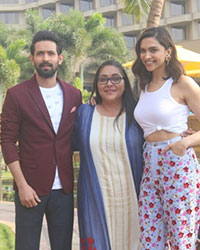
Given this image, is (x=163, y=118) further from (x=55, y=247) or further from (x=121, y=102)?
(x=55, y=247)

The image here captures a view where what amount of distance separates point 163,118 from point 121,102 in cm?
58

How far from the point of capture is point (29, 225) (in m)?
2.88

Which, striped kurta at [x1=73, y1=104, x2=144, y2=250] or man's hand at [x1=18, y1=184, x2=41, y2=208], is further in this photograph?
striped kurta at [x1=73, y1=104, x2=144, y2=250]

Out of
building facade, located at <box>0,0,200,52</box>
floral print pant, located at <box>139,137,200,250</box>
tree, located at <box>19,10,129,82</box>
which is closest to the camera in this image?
floral print pant, located at <box>139,137,200,250</box>

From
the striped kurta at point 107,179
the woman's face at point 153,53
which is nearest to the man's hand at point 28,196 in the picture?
the striped kurta at point 107,179

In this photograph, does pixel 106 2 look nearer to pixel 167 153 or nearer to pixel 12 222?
pixel 12 222

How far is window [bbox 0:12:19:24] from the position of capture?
43094 millimetres

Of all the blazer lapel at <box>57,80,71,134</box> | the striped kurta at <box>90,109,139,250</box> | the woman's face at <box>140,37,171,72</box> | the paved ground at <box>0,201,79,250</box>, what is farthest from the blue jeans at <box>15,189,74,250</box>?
the paved ground at <box>0,201,79,250</box>

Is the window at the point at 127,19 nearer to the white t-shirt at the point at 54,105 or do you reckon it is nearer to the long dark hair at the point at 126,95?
the long dark hair at the point at 126,95

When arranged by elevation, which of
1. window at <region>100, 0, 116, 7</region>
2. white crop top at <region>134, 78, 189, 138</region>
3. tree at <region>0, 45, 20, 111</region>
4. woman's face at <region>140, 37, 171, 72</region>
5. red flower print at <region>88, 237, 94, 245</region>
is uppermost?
window at <region>100, 0, 116, 7</region>

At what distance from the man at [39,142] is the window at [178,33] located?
107 feet

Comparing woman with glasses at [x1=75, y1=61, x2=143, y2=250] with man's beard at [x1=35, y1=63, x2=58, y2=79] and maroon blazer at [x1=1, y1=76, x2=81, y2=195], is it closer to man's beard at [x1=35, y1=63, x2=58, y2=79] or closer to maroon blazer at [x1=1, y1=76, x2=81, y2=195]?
maroon blazer at [x1=1, y1=76, x2=81, y2=195]

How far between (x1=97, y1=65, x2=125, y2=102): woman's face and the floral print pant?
513mm

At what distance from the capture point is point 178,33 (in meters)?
34.4
